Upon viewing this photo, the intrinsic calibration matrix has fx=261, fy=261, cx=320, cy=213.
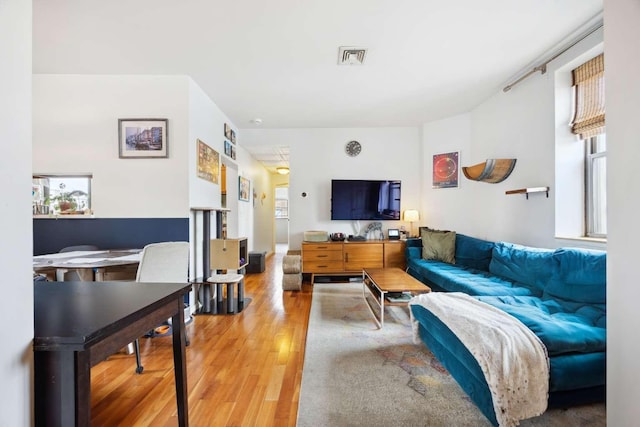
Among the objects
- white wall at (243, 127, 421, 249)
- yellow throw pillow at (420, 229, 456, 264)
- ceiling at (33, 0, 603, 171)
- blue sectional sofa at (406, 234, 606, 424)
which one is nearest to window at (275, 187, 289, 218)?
white wall at (243, 127, 421, 249)

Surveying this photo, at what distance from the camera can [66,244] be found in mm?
2914

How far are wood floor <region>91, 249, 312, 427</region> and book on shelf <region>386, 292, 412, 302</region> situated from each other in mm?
900

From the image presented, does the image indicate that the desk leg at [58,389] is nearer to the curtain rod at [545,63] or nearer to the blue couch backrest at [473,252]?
the blue couch backrest at [473,252]

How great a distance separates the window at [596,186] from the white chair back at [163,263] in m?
3.84

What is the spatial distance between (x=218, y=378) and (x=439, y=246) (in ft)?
10.5

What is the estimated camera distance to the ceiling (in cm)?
200

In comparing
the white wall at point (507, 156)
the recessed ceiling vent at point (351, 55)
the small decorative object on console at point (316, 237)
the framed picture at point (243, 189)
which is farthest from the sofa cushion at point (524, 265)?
the framed picture at point (243, 189)

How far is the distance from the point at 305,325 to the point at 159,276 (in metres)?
1.44

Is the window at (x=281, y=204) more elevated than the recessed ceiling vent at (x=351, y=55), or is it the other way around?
the recessed ceiling vent at (x=351, y=55)

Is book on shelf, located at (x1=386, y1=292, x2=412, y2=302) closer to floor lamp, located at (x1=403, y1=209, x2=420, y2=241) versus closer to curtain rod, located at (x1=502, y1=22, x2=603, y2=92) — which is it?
floor lamp, located at (x1=403, y1=209, x2=420, y2=241)

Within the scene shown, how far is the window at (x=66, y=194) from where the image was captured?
2.93m

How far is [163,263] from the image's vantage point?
84.4 inches

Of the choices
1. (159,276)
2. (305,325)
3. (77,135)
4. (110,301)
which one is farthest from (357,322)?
(77,135)

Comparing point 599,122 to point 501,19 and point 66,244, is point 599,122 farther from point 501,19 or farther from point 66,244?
point 66,244
